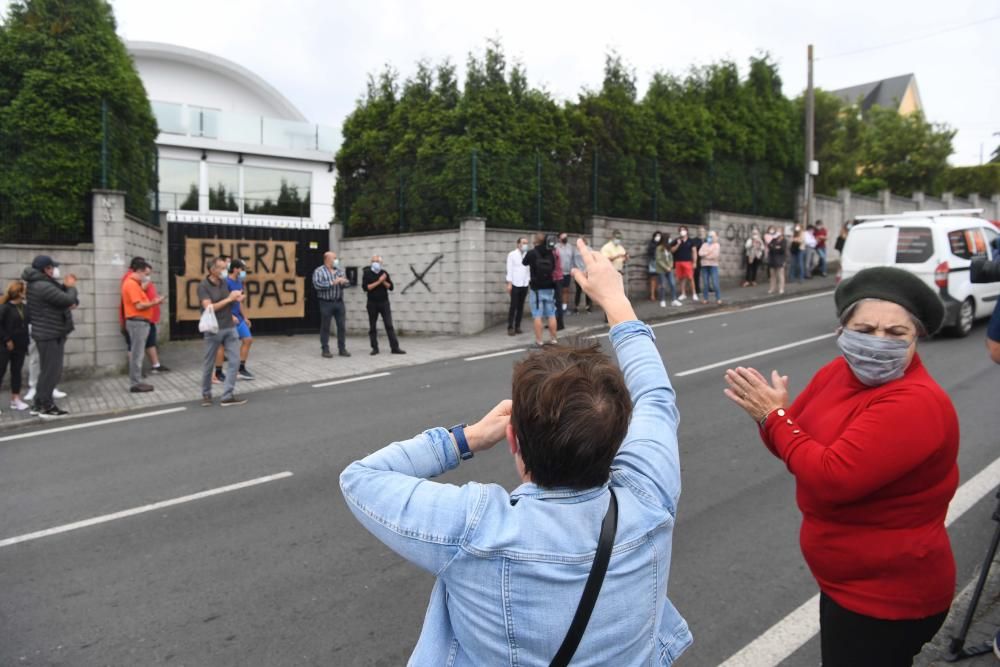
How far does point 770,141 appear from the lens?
78.9ft

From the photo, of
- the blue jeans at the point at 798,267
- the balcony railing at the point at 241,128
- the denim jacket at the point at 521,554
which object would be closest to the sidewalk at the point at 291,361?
the blue jeans at the point at 798,267

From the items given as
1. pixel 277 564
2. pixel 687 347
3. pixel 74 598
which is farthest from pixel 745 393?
pixel 687 347

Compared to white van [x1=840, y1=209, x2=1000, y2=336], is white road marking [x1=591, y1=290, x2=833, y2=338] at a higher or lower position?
lower

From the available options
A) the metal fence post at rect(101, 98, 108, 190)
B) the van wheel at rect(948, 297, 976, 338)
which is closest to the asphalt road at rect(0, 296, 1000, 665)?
the van wheel at rect(948, 297, 976, 338)

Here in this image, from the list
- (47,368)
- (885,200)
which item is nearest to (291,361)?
(47,368)

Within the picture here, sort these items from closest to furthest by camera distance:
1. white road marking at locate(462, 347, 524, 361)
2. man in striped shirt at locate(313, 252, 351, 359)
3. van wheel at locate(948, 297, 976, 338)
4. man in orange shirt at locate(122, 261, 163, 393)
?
man in orange shirt at locate(122, 261, 163, 393) < van wheel at locate(948, 297, 976, 338) < white road marking at locate(462, 347, 524, 361) < man in striped shirt at locate(313, 252, 351, 359)

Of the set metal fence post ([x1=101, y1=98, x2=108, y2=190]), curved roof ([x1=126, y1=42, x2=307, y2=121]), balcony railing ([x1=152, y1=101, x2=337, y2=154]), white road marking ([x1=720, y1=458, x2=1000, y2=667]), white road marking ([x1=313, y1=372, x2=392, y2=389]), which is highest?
curved roof ([x1=126, y1=42, x2=307, y2=121])

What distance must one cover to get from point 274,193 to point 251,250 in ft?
40.7

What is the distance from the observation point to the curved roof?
113ft

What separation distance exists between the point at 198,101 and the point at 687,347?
110ft

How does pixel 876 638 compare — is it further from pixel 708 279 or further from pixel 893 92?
pixel 893 92

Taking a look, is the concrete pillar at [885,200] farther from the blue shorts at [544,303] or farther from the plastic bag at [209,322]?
the plastic bag at [209,322]

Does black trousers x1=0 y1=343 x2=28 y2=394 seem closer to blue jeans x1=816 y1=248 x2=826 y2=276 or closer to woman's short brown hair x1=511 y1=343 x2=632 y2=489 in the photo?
woman's short brown hair x1=511 y1=343 x2=632 y2=489

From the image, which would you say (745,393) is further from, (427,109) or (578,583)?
(427,109)
